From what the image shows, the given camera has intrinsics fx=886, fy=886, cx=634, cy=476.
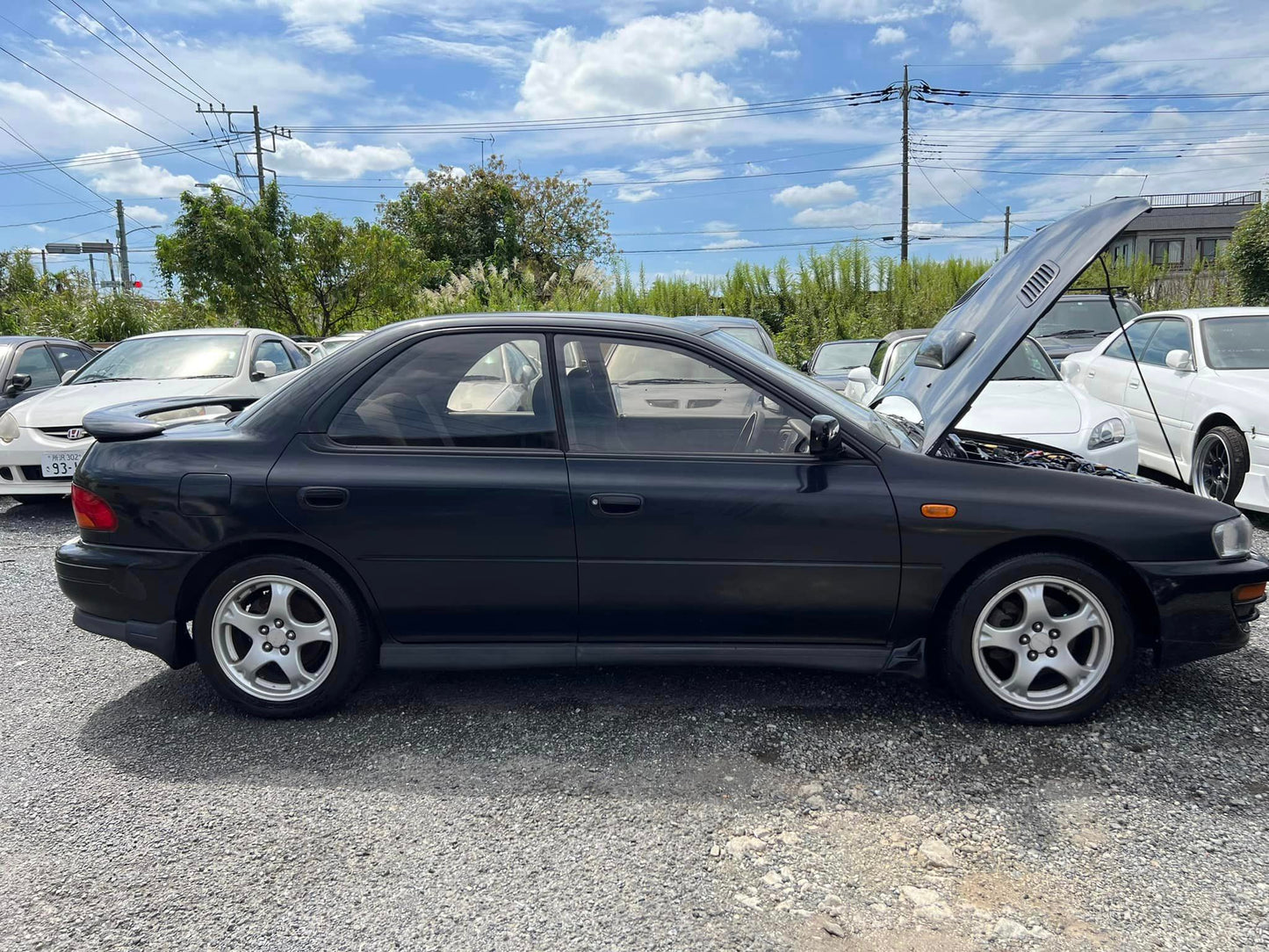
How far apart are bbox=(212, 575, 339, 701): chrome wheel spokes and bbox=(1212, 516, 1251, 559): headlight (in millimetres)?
3237

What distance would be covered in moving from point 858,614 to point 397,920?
181cm

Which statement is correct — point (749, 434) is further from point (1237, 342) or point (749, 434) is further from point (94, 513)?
point (1237, 342)

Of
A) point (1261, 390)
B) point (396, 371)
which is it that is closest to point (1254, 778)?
point (396, 371)

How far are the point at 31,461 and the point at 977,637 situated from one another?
7.16 meters

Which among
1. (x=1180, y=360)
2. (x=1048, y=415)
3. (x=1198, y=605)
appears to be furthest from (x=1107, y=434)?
Answer: (x=1198, y=605)

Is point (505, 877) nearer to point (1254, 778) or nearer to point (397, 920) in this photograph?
point (397, 920)

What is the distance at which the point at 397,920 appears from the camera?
7.46 feet

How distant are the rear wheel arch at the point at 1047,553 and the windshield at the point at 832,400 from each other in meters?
0.49

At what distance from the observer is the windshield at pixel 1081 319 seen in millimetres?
11289

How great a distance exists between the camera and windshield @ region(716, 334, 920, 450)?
→ 3305mm

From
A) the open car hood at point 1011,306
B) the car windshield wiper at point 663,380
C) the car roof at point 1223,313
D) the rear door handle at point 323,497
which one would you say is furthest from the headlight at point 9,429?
the car roof at point 1223,313

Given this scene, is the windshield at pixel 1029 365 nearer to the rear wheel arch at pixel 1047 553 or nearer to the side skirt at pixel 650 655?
the rear wheel arch at pixel 1047 553

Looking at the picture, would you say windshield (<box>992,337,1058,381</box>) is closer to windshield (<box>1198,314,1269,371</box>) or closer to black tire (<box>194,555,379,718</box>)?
windshield (<box>1198,314,1269,371</box>)

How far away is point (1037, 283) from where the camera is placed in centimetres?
346
